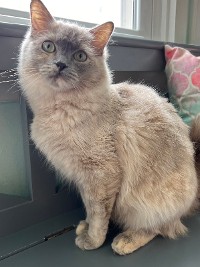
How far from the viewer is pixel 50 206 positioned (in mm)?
1037

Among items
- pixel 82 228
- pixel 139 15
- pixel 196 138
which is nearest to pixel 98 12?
pixel 139 15

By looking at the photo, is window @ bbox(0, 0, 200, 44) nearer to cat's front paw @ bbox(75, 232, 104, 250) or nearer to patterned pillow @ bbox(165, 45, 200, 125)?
patterned pillow @ bbox(165, 45, 200, 125)

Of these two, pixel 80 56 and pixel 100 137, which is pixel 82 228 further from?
pixel 80 56

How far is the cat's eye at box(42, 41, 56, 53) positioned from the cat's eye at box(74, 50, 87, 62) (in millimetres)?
61

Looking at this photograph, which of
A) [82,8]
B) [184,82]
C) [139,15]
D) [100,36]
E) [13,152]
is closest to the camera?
[100,36]

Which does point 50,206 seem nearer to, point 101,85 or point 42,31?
point 101,85

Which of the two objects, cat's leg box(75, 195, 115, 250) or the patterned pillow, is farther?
the patterned pillow

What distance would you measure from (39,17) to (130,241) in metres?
0.67

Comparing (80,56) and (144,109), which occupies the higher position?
(80,56)

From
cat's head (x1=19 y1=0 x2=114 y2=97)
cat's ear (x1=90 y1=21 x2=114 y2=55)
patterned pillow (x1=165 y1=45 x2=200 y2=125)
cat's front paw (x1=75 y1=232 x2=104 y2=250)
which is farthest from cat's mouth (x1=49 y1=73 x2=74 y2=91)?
patterned pillow (x1=165 y1=45 x2=200 y2=125)

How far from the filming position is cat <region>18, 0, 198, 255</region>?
792 millimetres

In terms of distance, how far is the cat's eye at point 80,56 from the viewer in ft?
2.62

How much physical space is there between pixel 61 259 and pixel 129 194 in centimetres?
25

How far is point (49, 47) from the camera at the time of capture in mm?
783
